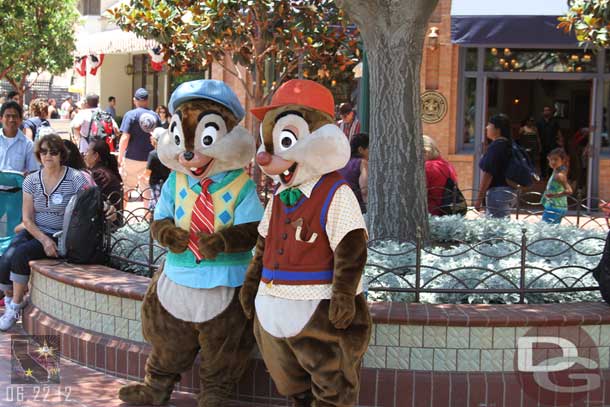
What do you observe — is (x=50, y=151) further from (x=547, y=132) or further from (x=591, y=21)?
(x=547, y=132)

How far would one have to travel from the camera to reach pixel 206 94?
18.0 ft

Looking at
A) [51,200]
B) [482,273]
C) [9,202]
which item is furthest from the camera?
[9,202]

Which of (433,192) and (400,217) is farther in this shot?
(433,192)

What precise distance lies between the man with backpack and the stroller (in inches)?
189

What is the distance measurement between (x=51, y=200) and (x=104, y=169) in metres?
1.40

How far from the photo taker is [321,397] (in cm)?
485

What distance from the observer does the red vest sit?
191 inches

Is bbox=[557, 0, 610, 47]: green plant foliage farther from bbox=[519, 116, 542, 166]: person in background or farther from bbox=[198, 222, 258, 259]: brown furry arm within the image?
bbox=[198, 222, 258, 259]: brown furry arm

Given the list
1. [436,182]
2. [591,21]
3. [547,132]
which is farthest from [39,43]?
[436,182]

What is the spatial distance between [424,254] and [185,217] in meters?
2.05

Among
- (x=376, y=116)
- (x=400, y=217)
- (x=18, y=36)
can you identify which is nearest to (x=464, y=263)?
(x=400, y=217)

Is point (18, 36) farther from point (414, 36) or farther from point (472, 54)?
point (414, 36)

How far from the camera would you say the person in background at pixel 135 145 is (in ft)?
43.0

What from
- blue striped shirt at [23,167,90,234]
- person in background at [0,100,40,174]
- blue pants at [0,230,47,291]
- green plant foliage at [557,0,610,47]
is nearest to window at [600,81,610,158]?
green plant foliage at [557,0,610,47]
